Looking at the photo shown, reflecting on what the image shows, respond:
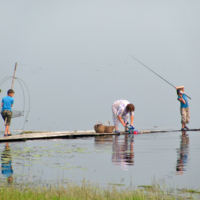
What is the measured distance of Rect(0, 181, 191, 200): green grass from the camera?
212 inches

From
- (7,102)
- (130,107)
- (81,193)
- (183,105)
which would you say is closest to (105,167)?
(81,193)

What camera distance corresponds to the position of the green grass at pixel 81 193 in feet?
17.6

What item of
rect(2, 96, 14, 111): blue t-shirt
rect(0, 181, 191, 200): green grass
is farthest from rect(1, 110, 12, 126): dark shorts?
rect(0, 181, 191, 200): green grass

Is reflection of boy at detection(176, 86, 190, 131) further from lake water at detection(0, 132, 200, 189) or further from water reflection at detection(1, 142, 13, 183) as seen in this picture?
water reflection at detection(1, 142, 13, 183)

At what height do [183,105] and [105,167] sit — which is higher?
[183,105]

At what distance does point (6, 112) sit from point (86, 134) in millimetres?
4189

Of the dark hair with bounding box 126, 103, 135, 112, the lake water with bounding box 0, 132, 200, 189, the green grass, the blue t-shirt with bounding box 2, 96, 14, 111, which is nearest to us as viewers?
the green grass

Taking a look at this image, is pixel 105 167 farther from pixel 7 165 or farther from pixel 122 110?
pixel 122 110

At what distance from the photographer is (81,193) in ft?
18.5

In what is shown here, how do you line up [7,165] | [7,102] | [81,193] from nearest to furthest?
[81,193] → [7,165] → [7,102]

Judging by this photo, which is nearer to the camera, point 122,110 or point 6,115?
point 6,115

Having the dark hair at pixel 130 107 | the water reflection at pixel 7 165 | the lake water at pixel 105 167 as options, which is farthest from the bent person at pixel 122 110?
the water reflection at pixel 7 165

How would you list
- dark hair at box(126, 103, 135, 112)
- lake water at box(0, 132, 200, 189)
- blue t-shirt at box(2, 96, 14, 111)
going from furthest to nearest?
dark hair at box(126, 103, 135, 112), blue t-shirt at box(2, 96, 14, 111), lake water at box(0, 132, 200, 189)

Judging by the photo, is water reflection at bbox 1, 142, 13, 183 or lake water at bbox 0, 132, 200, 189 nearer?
lake water at bbox 0, 132, 200, 189
